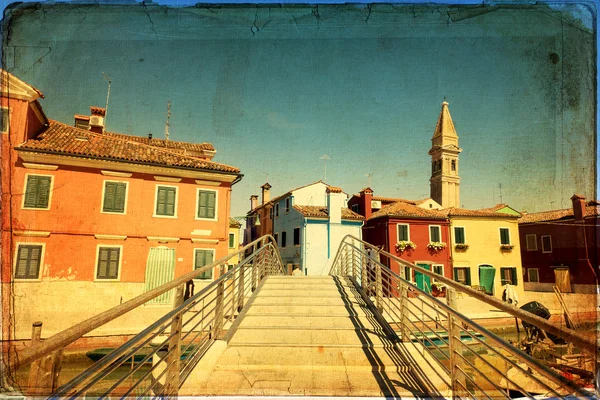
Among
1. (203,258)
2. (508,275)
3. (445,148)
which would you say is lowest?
(508,275)

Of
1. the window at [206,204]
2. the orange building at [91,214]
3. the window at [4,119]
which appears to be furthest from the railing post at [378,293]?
the window at [4,119]

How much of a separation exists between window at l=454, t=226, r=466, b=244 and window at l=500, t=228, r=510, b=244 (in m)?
1.43

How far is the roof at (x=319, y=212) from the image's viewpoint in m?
13.0

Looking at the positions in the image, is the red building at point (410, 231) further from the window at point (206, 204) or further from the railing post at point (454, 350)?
the railing post at point (454, 350)

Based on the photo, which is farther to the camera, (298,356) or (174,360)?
(298,356)

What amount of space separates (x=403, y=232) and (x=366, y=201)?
86.7 inches

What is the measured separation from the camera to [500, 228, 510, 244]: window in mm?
10584

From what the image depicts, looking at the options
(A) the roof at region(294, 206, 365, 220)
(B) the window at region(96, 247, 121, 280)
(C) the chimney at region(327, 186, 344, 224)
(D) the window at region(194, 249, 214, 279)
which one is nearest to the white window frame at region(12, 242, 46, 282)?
(B) the window at region(96, 247, 121, 280)

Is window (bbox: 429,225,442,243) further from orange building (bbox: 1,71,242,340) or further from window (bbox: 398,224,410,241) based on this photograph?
orange building (bbox: 1,71,242,340)

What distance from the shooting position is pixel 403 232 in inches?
521

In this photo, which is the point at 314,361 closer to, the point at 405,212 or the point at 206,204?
the point at 206,204

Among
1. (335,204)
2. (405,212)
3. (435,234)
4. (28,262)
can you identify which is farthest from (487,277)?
(28,262)

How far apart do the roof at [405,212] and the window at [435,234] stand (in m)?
0.45

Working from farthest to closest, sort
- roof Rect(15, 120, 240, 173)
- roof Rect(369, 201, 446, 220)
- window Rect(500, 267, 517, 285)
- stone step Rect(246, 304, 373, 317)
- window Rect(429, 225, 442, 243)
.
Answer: roof Rect(369, 201, 446, 220)
window Rect(429, 225, 442, 243)
window Rect(500, 267, 517, 285)
roof Rect(15, 120, 240, 173)
stone step Rect(246, 304, 373, 317)
